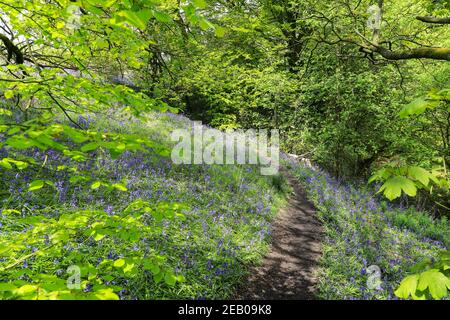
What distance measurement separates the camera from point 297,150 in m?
19.6

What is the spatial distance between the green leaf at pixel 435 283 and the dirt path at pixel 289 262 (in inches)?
163

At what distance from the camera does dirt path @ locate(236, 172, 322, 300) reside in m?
5.78

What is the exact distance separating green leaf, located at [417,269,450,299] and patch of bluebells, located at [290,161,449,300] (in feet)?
12.4

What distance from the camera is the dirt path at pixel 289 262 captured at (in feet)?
19.0

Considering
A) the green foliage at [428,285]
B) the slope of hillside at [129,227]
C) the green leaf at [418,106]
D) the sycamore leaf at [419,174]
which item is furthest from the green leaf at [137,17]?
the green foliage at [428,285]

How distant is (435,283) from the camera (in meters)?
1.62

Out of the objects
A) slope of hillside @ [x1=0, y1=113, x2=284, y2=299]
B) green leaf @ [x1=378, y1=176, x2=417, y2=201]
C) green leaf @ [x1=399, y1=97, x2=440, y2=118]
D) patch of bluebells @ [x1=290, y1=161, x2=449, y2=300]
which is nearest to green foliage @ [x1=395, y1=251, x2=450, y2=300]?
green leaf @ [x1=378, y1=176, x2=417, y2=201]

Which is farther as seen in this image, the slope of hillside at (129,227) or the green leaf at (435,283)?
the slope of hillside at (129,227)

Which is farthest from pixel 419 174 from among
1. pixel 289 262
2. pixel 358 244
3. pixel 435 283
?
pixel 358 244

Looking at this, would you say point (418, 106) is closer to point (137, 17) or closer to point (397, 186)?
point (397, 186)

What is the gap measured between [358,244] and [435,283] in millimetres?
6988

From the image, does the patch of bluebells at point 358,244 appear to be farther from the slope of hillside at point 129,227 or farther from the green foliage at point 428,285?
the green foliage at point 428,285
